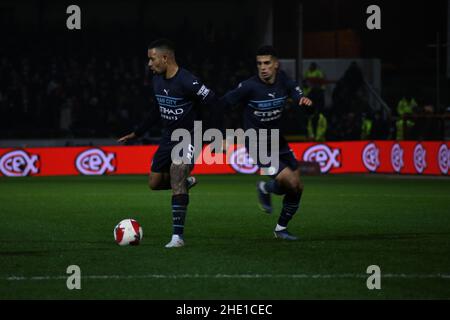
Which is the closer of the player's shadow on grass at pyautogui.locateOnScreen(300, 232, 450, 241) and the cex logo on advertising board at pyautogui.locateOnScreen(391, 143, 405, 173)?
the player's shadow on grass at pyautogui.locateOnScreen(300, 232, 450, 241)

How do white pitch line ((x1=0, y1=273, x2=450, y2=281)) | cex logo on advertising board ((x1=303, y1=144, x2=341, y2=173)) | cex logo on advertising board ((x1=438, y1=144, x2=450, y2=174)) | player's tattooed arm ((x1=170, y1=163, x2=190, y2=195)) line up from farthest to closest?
cex logo on advertising board ((x1=303, y1=144, x2=341, y2=173)) → cex logo on advertising board ((x1=438, y1=144, x2=450, y2=174)) → player's tattooed arm ((x1=170, y1=163, x2=190, y2=195)) → white pitch line ((x1=0, y1=273, x2=450, y2=281))

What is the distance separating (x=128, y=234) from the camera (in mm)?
10836

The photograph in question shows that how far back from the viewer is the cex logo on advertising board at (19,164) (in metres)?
26.7

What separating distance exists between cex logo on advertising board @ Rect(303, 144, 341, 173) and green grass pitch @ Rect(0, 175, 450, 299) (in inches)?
310

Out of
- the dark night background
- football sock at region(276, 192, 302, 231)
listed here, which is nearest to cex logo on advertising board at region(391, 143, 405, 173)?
the dark night background

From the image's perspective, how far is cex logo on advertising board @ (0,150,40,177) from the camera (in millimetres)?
26688

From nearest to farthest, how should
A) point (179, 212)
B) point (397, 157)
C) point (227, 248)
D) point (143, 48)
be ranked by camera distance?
point (227, 248)
point (179, 212)
point (397, 157)
point (143, 48)

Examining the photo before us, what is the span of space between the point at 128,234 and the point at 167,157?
3.32 ft

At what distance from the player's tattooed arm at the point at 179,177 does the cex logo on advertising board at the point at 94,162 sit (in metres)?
16.7

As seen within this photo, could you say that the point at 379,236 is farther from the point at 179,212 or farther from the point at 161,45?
the point at 161,45

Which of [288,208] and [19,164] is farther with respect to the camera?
[19,164]

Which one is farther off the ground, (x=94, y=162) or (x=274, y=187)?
(x=274, y=187)

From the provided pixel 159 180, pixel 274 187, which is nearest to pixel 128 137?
pixel 159 180

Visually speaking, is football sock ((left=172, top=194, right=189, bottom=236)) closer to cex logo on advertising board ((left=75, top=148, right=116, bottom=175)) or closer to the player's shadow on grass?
the player's shadow on grass
